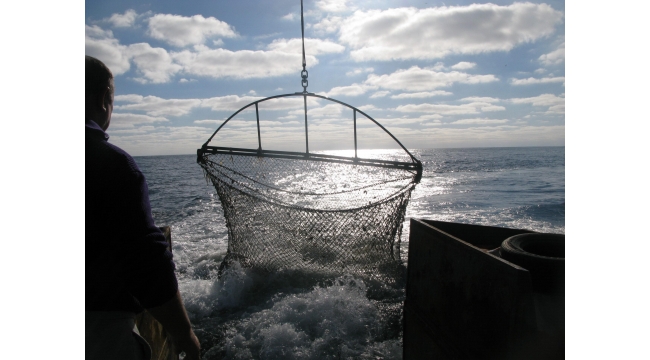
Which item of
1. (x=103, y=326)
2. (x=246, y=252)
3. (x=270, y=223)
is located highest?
(x=103, y=326)

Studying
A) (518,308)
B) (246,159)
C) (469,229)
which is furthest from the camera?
(246,159)

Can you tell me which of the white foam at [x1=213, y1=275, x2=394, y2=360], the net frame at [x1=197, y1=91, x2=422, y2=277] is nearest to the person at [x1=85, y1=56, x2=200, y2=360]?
the white foam at [x1=213, y1=275, x2=394, y2=360]

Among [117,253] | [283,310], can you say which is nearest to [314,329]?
[283,310]

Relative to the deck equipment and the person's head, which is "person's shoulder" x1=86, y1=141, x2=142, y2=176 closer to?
the person's head

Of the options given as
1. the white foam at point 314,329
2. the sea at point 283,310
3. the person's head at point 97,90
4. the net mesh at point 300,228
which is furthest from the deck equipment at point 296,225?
the person's head at point 97,90

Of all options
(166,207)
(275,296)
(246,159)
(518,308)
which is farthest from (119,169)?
(166,207)

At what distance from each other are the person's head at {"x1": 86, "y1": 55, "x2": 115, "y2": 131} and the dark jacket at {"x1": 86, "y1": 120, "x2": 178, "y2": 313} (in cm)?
10

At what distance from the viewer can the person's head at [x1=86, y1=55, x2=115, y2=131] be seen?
1.29 m

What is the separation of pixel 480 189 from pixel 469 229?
56.7 feet

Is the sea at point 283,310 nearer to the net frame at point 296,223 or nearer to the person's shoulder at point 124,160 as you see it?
the net frame at point 296,223

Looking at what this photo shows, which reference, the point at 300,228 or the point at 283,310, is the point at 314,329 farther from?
the point at 300,228

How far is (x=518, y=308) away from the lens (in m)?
1.75

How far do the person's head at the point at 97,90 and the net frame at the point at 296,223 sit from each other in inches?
123

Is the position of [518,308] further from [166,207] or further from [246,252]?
[166,207]
